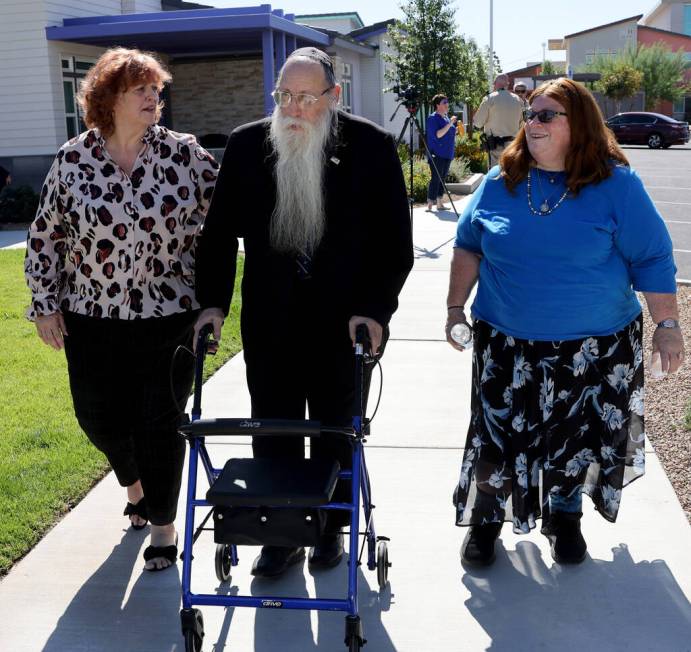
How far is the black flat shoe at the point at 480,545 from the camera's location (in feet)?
11.4

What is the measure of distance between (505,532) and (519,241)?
4.28ft

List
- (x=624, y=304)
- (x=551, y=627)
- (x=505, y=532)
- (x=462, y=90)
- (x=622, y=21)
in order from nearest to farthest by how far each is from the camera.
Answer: (x=551, y=627) < (x=624, y=304) < (x=505, y=532) < (x=462, y=90) < (x=622, y=21)

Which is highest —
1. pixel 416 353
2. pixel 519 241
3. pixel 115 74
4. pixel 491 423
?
pixel 115 74

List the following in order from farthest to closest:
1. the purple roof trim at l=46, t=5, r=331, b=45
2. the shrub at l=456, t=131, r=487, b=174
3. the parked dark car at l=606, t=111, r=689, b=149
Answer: the parked dark car at l=606, t=111, r=689, b=149
the shrub at l=456, t=131, r=487, b=174
the purple roof trim at l=46, t=5, r=331, b=45

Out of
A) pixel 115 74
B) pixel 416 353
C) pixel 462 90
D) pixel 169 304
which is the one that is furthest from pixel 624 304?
pixel 462 90

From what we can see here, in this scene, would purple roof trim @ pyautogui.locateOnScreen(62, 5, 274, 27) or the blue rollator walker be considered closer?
the blue rollator walker

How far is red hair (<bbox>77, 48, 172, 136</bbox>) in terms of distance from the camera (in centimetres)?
323

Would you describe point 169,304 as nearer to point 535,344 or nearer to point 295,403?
point 295,403

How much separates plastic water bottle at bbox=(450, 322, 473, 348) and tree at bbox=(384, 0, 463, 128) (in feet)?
78.7

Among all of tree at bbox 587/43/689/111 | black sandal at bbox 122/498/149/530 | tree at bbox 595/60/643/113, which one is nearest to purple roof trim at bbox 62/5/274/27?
black sandal at bbox 122/498/149/530

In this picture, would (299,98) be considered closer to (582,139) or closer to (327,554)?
(582,139)

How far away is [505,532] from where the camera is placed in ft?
12.3

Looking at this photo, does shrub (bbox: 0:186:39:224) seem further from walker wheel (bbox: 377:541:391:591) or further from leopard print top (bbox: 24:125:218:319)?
walker wheel (bbox: 377:541:391:591)

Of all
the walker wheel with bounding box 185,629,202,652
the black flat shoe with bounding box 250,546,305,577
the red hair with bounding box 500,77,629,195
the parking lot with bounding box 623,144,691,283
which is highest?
the red hair with bounding box 500,77,629,195
